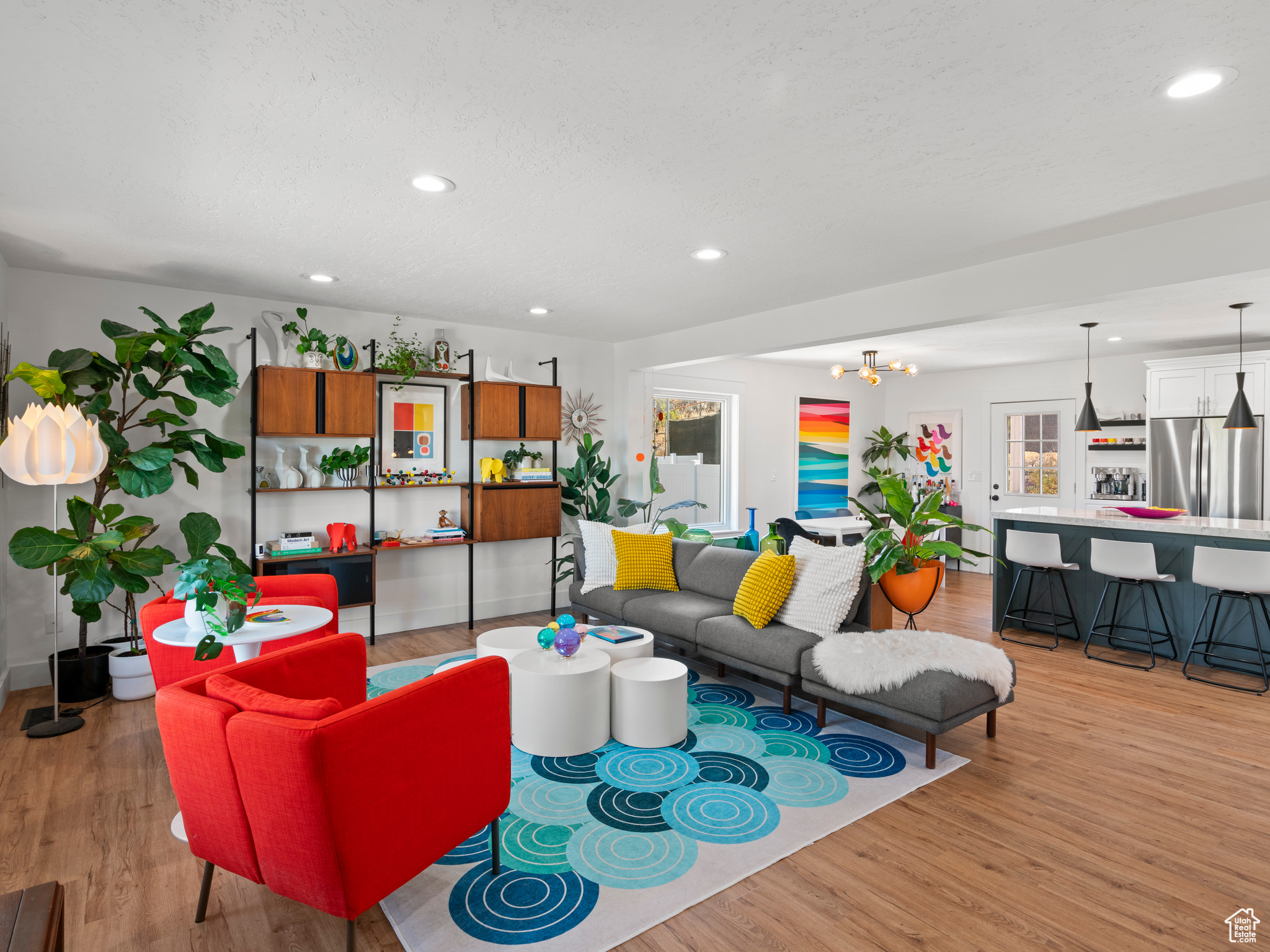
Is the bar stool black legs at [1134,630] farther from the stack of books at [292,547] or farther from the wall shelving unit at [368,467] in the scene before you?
the stack of books at [292,547]

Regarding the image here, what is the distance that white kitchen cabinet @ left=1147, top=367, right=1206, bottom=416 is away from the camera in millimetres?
6332

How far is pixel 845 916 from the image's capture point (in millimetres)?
2119

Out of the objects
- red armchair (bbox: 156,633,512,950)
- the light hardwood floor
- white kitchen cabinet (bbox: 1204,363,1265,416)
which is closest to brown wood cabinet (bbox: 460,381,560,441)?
the light hardwood floor

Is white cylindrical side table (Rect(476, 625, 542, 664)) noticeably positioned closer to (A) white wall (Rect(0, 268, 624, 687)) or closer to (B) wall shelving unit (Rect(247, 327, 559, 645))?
(B) wall shelving unit (Rect(247, 327, 559, 645))

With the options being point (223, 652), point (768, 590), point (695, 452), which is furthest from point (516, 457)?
point (223, 652)

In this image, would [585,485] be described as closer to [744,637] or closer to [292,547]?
[292,547]

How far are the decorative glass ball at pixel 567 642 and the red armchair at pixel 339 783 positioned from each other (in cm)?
109

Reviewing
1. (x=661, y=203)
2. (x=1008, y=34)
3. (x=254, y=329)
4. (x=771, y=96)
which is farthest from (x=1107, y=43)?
(x=254, y=329)

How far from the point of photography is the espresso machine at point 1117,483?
724 cm

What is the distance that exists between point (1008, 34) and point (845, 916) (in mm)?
2501

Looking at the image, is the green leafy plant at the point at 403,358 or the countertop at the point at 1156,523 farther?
the green leafy plant at the point at 403,358

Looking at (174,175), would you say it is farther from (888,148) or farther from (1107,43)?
(1107,43)

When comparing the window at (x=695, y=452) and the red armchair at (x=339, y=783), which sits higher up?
the window at (x=695, y=452)

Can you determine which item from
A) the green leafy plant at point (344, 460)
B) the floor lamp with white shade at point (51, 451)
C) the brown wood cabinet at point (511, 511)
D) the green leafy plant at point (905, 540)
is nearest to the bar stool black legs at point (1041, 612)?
the green leafy plant at point (905, 540)
